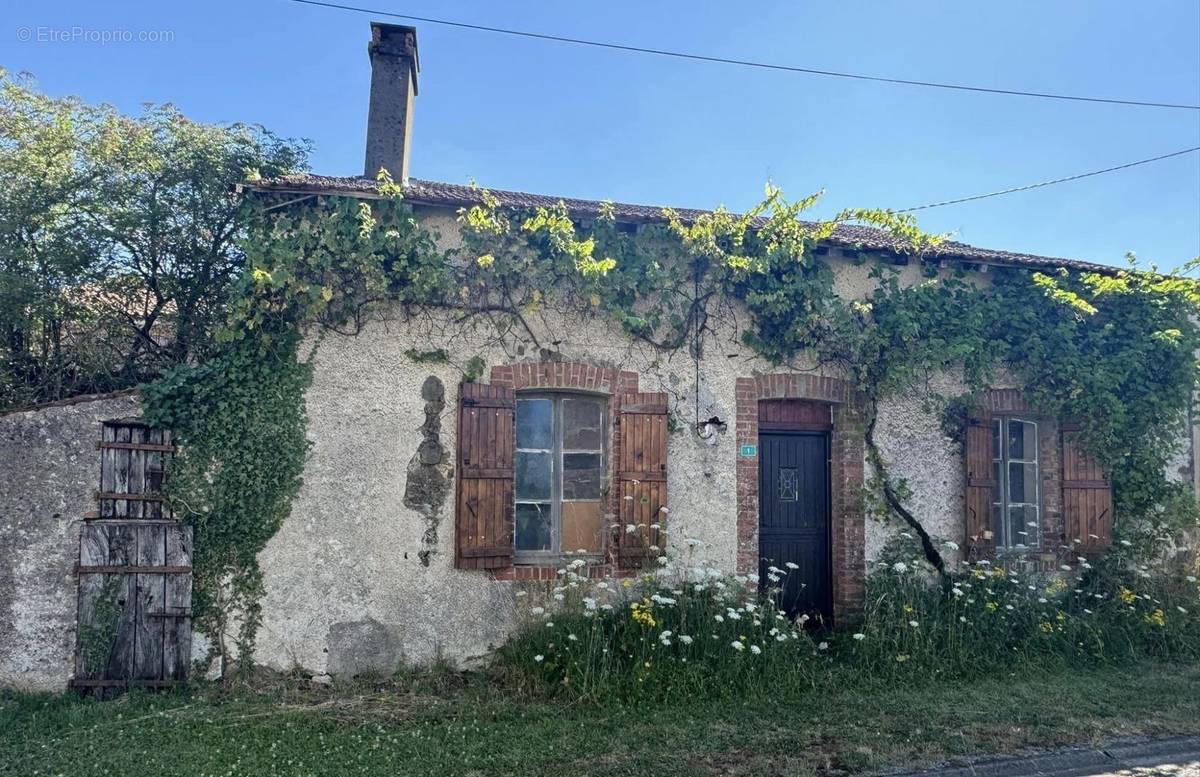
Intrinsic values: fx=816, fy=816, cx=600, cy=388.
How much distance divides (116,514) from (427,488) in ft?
7.37

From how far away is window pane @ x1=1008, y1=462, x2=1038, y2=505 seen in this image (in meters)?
8.26

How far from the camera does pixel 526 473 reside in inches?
275

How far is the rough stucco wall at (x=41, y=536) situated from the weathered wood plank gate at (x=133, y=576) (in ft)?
0.35

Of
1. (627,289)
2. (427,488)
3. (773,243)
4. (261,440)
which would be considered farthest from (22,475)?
(773,243)

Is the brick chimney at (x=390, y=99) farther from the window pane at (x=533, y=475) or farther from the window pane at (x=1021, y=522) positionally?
the window pane at (x=1021, y=522)

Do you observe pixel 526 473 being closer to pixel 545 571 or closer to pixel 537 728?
pixel 545 571

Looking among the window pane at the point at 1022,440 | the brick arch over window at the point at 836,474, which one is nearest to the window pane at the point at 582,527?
the brick arch over window at the point at 836,474

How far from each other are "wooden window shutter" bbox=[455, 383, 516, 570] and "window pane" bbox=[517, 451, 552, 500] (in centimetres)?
28

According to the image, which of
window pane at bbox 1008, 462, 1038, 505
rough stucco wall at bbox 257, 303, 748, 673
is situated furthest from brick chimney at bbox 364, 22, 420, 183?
window pane at bbox 1008, 462, 1038, 505

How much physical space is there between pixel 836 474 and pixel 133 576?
5.87 meters

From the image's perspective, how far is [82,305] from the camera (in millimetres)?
7441

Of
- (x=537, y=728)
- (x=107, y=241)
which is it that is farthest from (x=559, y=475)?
(x=107, y=241)

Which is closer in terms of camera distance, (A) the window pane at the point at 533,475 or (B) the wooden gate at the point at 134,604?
(B) the wooden gate at the point at 134,604

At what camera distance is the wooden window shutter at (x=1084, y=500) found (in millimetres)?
7973
